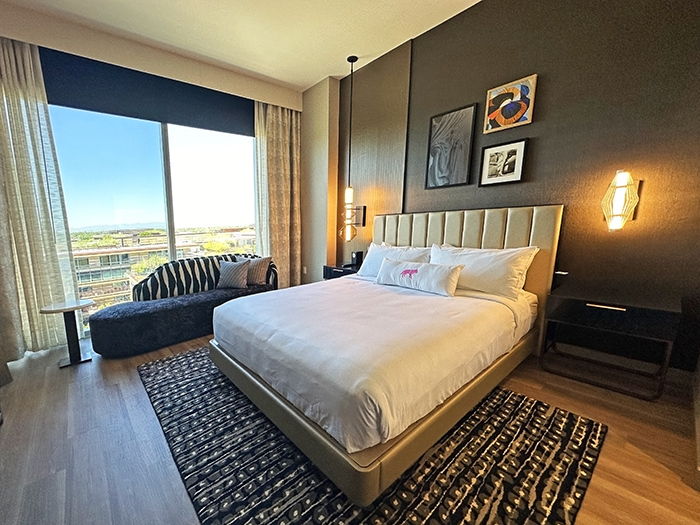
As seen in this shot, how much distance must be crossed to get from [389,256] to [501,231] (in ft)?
3.62

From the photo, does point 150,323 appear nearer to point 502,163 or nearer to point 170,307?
point 170,307

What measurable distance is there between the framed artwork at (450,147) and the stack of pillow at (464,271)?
819 mm

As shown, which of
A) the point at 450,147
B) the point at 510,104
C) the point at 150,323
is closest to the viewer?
the point at 510,104

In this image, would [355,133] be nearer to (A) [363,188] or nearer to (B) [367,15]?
(A) [363,188]

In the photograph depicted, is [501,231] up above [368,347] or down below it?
above

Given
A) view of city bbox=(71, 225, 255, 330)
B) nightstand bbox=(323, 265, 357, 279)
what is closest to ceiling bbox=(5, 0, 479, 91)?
view of city bbox=(71, 225, 255, 330)

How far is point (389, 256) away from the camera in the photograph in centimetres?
306

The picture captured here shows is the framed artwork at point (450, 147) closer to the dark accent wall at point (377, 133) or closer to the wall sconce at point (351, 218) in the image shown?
A: the dark accent wall at point (377, 133)

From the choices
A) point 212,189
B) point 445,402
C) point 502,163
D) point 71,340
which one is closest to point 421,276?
point 445,402

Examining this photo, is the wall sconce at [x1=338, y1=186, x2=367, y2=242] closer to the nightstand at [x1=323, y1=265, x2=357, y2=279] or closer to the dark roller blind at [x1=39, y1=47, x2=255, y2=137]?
the nightstand at [x1=323, y1=265, x2=357, y2=279]

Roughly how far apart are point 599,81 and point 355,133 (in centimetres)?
269

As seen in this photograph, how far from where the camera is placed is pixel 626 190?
2008 mm

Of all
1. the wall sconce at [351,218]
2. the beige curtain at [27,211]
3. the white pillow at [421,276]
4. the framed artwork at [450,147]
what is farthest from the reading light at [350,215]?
the beige curtain at [27,211]

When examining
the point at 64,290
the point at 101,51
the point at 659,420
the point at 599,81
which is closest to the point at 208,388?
the point at 64,290
